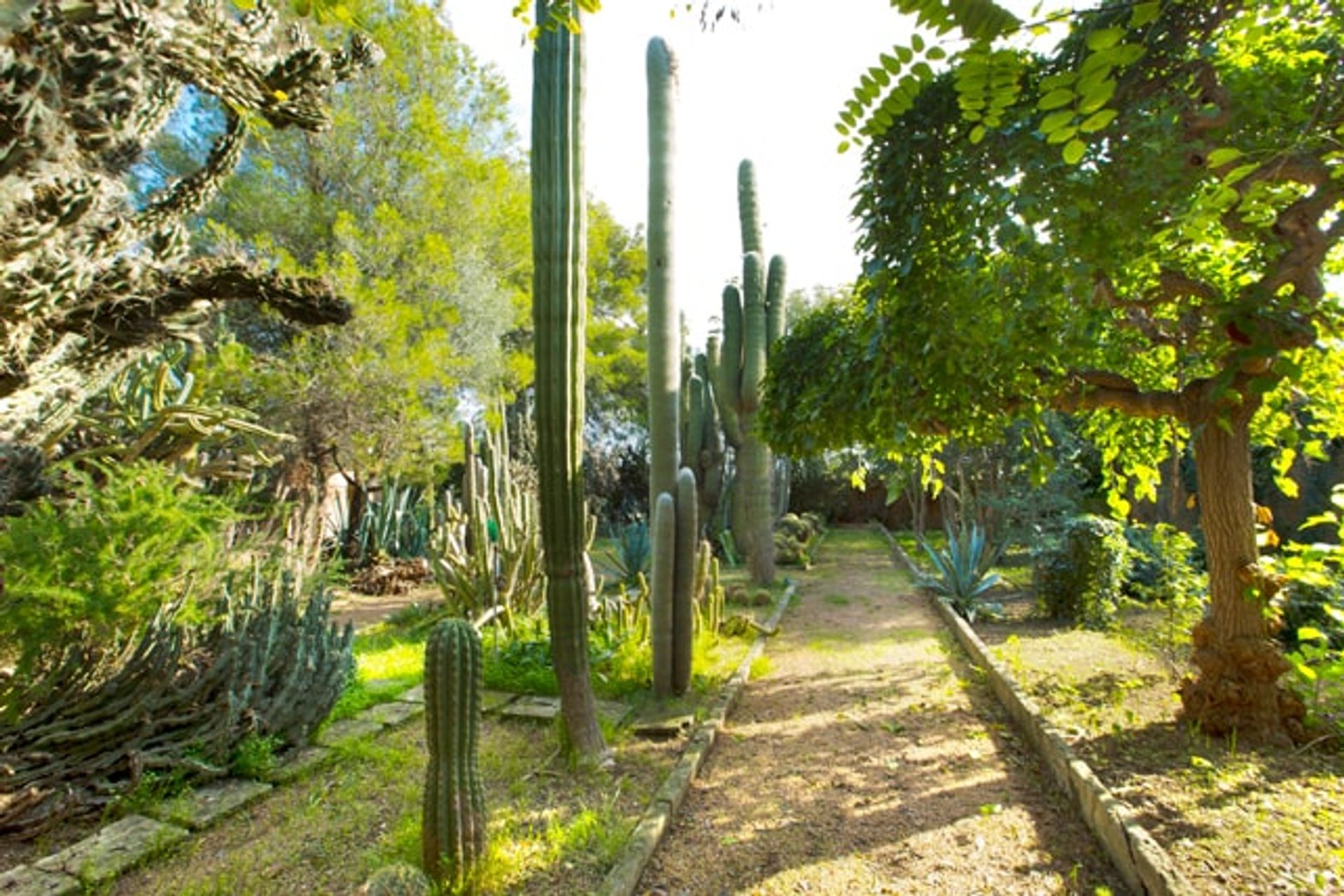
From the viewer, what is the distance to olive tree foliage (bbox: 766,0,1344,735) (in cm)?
260

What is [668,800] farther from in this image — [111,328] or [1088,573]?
[1088,573]

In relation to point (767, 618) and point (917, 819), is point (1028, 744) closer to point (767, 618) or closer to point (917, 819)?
point (917, 819)

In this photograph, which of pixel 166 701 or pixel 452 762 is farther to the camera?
pixel 166 701

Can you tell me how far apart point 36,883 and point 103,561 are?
1.62 metres

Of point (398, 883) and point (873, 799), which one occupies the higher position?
point (398, 883)

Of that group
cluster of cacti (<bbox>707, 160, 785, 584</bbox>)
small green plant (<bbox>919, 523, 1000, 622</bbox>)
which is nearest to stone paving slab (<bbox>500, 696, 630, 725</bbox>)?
small green plant (<bbox>919, 523, 1000, 622</bbox>)

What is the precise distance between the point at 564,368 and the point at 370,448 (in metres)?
7.60

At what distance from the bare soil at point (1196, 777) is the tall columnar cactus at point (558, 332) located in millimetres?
2542

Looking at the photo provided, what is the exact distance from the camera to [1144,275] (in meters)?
3.94

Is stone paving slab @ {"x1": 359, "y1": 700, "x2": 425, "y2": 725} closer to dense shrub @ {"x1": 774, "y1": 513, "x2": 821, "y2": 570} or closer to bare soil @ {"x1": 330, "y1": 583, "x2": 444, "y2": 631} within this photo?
bare soil @ {"x1": 330, "y1": 583, "x2": 444, "y2": 631}

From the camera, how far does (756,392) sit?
8.57 meters

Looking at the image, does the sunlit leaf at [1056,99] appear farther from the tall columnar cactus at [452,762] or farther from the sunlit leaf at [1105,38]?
the tall columnar cactus at [452,762]

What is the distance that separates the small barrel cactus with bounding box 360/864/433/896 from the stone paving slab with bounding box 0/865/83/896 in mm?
1268

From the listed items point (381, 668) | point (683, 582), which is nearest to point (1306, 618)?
point (683, 582)
